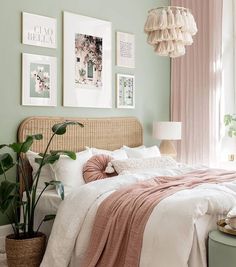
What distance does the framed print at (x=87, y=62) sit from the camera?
469 cm

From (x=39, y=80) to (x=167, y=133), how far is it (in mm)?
1772

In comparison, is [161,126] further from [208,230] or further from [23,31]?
[208,230]

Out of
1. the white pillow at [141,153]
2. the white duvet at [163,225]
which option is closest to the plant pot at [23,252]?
the white duvet at [163,225]

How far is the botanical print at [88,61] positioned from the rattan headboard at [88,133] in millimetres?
423

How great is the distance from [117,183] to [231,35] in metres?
3.20

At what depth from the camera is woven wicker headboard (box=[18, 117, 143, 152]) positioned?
14.2ft

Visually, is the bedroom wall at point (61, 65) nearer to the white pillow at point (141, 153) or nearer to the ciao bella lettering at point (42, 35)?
the ciao bella lettering at point (42, 35)

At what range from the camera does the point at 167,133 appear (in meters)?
5.34

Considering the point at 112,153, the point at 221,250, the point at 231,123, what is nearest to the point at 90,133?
the point at 112,153

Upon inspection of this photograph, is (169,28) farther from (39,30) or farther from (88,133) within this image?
(88,133)

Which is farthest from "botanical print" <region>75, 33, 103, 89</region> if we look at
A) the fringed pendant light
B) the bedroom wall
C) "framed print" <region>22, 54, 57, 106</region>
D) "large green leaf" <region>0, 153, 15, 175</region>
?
"large green leaf" <region>0, 153, 15, 175</region>

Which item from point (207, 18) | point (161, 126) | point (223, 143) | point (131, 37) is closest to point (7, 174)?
point (161, 126)

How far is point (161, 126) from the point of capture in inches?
211

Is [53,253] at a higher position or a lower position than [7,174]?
lower
